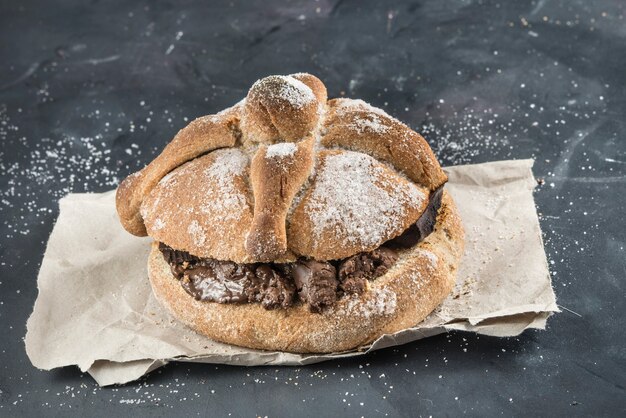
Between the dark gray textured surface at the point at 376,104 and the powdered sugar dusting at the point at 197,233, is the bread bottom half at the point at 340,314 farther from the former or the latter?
the powdered sugar dusting at the point at 197,233

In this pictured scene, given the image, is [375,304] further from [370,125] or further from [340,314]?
[370,125]

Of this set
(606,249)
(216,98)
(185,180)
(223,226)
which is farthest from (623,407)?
(216,98)

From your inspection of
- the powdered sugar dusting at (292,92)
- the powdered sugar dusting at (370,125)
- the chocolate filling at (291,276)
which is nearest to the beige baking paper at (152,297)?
the chocolate filling at (291,276)

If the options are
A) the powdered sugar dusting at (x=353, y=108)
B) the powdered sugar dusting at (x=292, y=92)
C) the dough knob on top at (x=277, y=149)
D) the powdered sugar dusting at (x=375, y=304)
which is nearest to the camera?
the dough knob on top at (x=277, y=149)

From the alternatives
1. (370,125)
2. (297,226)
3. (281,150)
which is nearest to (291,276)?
(297,226)

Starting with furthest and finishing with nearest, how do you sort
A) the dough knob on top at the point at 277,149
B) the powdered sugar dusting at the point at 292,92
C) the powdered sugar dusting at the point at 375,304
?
the powdered sugar dusting at the point at 292,92 < the powdered sugar dusting at the point at 375,304 < the dough knob on top at the point at 277,149

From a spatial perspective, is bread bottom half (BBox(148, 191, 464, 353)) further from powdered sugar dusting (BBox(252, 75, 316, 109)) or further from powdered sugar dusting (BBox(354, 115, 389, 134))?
powdered sugar dusting (BBox(252, 75, 316, 109))

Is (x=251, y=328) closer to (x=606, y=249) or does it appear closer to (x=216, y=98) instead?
(x=606, y=249)
